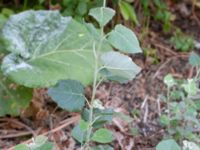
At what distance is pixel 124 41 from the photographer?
1302mm

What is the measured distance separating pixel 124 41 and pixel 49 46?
66cm

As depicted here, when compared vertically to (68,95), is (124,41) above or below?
above

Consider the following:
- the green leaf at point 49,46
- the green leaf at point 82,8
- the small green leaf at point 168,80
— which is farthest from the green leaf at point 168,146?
the green leaf at point 82,8

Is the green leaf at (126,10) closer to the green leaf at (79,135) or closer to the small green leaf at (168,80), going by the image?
the small green leaf at (168,80)

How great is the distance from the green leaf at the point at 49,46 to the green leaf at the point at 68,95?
41cm

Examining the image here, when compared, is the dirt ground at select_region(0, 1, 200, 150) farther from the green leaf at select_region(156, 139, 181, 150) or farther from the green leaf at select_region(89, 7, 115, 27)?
the green leaf at select_region(89, 7, 115, 27)

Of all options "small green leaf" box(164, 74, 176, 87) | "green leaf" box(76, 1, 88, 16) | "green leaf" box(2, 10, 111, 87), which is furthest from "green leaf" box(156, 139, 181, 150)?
"green leaf" box(76, 1, 88, 16)

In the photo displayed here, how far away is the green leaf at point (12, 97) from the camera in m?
1.86

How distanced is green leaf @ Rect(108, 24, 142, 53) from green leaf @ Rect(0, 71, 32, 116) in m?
0.64

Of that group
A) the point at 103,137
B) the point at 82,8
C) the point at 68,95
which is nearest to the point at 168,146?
the point at 103,137

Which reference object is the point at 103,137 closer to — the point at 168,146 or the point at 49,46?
the point at 168,146

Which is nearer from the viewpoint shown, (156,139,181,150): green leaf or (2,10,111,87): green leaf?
(156,139,181,150): green leaf

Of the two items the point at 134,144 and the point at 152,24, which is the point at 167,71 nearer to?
the point at 152,24

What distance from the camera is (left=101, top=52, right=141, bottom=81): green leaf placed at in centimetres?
136
